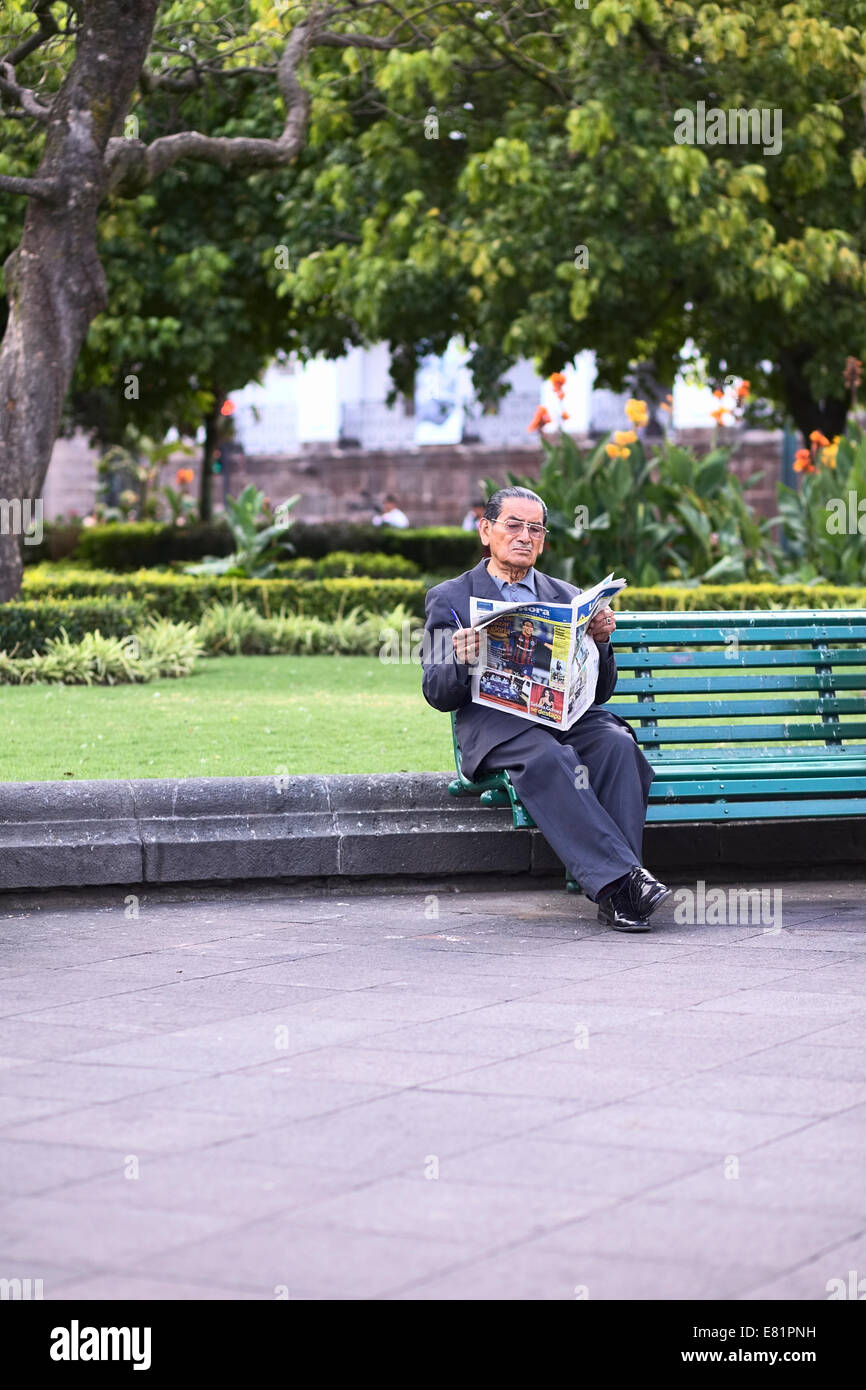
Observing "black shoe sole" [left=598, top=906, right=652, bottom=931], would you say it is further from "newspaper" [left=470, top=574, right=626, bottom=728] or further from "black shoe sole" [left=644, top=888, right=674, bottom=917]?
"newspaper" [left=470, top=574, right=626, bottom=728]

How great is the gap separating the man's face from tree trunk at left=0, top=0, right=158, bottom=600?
7.44 m

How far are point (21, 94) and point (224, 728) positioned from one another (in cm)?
605

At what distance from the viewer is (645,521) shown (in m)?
16.4

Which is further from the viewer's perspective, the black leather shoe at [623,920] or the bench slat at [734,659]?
the bench slat at [734,659]

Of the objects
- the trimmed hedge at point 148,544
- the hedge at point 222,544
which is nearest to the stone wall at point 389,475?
the hedge at point 222,544

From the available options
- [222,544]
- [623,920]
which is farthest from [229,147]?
[222,544]

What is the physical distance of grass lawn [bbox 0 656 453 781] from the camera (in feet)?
27.8

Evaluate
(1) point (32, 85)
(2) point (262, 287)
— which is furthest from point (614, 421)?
(1) point (32, 85)

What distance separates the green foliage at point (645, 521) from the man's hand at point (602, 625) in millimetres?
8599

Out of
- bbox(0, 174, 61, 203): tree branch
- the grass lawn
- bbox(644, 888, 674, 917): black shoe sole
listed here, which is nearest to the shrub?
bbox(0, 174, 61, 203): tree branch

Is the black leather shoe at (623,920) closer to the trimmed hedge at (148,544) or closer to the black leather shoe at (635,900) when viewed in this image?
the black leather shoe at (635,900)

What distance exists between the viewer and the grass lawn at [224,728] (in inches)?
333

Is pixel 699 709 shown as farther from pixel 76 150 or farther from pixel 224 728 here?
pixel 76 150
